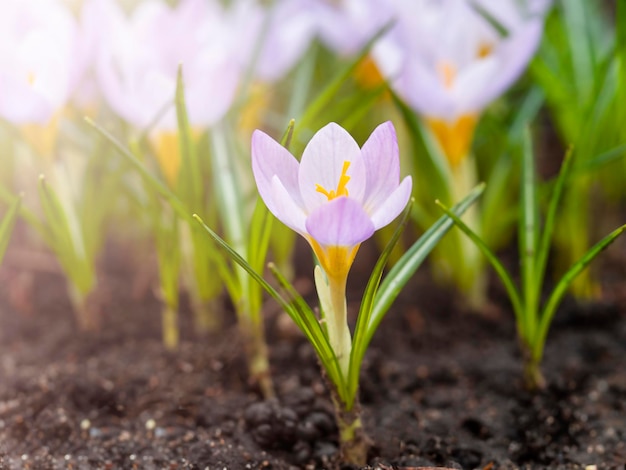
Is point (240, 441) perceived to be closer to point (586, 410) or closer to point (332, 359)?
point (332, 359)

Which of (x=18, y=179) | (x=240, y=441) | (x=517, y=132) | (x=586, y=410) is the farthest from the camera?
(x=18, y=179)

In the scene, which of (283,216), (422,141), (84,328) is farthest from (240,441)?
(422,141)

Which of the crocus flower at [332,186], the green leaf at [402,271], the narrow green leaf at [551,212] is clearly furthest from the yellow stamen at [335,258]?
the narrow green leaf at [551,212]

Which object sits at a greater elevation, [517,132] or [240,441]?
[517,132]

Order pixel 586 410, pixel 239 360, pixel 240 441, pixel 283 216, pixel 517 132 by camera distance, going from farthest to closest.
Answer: pixel 517 132, pixel 239 360, pixel 586 410, pixel 240 441, pixel 283 216

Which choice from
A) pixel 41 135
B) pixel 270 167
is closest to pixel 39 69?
pixel 41 135

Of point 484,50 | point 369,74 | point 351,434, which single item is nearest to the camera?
point 351,434

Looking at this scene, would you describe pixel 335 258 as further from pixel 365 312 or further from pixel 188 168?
pixel 188 168
